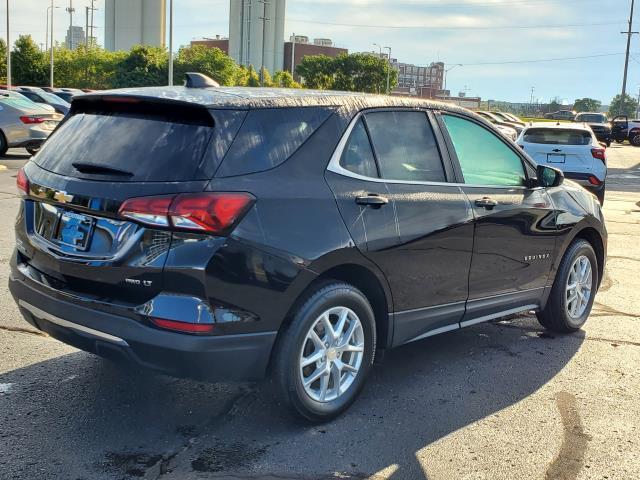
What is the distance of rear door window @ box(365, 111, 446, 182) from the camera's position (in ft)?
Answer: 13.5

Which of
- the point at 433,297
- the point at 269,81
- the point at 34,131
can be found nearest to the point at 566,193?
the point at 433,297

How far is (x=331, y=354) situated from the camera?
3795 millimetres

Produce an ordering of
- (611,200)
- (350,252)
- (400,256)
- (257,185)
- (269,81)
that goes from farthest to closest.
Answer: (269,81) → (611,200) → (400,256) → (350,252) → (257,185)

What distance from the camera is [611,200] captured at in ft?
52.5

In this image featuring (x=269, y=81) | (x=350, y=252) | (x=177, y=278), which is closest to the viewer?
(x=177, y=278)

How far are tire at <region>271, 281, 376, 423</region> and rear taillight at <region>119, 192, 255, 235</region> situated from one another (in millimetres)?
651

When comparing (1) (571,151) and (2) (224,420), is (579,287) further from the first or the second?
(1) (571,151)

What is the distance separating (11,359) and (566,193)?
13.7 feet

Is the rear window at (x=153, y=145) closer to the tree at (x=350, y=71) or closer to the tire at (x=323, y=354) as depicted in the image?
the tire at (x=323, y=354)

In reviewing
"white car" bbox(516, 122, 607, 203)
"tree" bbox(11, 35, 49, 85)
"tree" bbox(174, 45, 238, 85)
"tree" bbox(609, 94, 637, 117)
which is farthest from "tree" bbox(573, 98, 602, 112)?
"white car" bbox(516, 122, 607, 203)

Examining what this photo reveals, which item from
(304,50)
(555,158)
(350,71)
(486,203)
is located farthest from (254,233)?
(304,50)

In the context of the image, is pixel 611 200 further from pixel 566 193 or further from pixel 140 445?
pixel 140 445

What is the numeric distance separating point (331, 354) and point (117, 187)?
141 centimetres

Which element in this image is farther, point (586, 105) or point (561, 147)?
point (586, 105)
